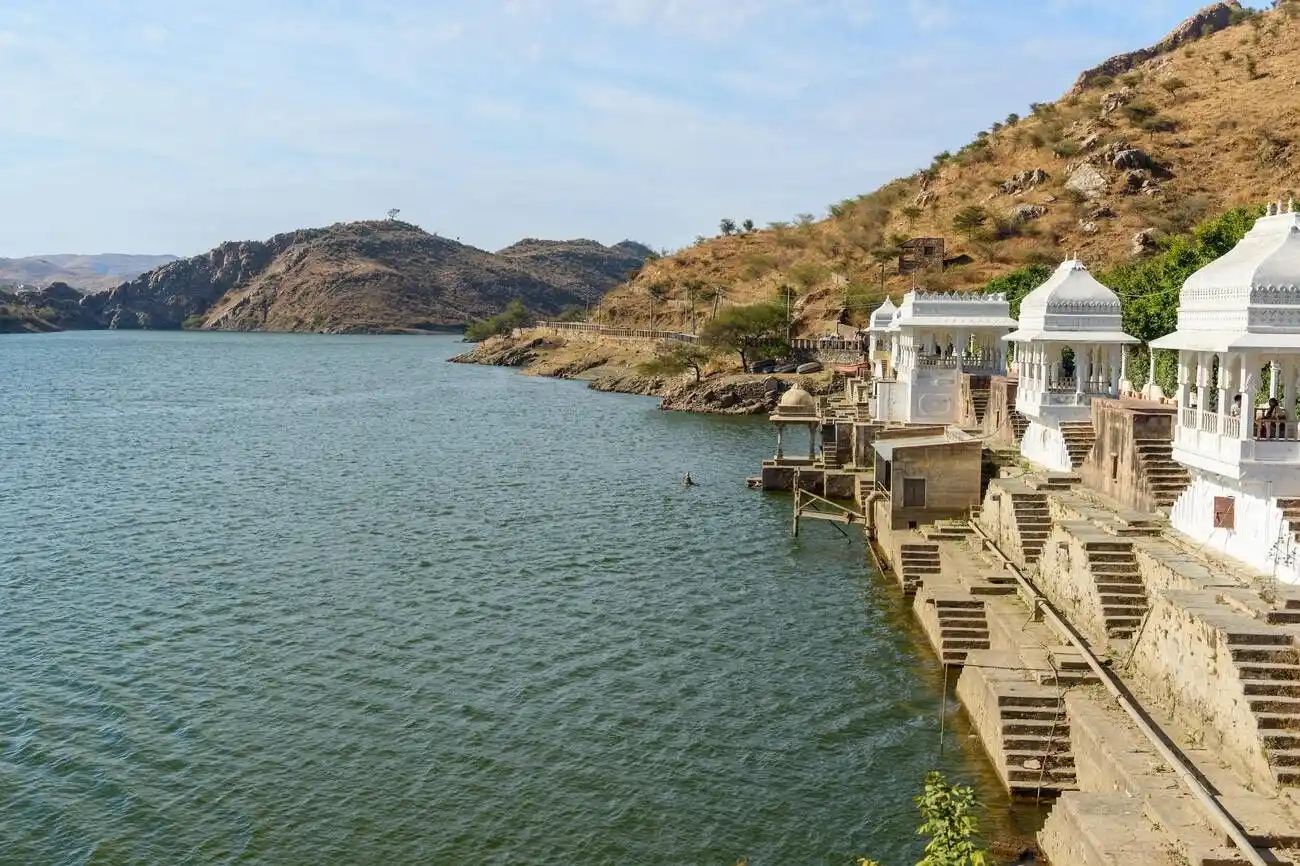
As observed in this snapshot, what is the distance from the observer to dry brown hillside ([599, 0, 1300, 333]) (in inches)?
3484

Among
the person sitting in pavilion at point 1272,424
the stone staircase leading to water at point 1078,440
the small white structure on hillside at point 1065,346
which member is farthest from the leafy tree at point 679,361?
the person sitting in pavilion at point 1272,424

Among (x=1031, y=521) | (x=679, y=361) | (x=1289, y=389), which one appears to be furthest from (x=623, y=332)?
(x=1289, y=389)

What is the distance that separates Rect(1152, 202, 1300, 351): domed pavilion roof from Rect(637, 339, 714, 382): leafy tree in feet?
230

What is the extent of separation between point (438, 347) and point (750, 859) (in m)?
175

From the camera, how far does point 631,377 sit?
9831cm

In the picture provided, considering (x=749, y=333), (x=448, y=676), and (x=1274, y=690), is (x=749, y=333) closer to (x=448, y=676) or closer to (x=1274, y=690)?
(x=448, y=676)

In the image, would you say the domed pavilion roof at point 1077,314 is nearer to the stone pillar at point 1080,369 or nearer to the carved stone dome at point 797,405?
the stone pillar at point 1080,369

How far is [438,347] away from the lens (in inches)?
7343

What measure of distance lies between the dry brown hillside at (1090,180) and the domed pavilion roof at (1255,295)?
61448 mm

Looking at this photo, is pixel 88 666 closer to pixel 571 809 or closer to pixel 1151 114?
pixel 571 809

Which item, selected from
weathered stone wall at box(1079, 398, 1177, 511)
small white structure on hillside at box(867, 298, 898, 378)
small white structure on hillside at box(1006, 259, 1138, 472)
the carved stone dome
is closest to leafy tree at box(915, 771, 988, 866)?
weathered stone wall at box(1079, 398, 1177, 511)

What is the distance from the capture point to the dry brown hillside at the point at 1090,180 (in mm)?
88500

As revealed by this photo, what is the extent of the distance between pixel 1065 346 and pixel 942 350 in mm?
12035

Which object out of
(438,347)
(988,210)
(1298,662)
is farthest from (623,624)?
(438,347)
